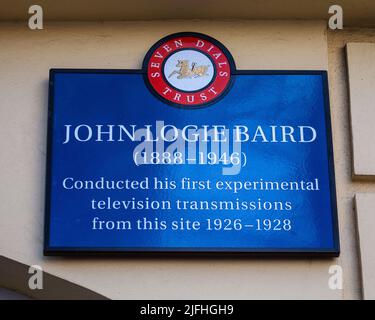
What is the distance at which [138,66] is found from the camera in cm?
663

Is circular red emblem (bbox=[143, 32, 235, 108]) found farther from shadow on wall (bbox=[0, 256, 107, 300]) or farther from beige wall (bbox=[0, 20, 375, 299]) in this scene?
shadow on wall (bbox=[0, 256, 107, 300])

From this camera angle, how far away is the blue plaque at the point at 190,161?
20.2 ft

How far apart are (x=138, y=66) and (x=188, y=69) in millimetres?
309

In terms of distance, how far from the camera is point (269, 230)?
242 inches

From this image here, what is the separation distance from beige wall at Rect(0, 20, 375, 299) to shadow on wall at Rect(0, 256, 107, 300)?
0.19ft

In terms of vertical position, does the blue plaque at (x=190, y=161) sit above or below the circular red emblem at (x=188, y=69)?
below

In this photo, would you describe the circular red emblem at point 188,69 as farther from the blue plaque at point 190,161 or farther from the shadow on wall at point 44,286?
the shadow on wall at point 44,286

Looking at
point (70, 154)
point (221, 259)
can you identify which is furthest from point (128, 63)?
point (221, 259)

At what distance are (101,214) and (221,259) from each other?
734 millimetres

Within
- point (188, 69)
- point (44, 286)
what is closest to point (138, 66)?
point (188, 69)

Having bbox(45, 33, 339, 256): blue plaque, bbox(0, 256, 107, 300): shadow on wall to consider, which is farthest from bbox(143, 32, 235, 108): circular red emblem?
bbox(0, 256, 107, 300): shadow on wall

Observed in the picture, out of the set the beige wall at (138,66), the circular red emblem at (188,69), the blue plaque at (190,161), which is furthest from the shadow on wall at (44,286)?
the circular red emblem at (188,69)

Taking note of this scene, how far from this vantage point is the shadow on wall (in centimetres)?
614

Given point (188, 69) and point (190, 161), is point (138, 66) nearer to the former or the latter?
point (188, 69)
